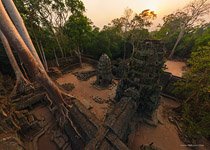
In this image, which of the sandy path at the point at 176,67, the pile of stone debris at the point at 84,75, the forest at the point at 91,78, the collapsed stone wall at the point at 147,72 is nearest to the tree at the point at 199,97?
the forest at the point at 91,78

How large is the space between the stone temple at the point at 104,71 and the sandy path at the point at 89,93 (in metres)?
1.33

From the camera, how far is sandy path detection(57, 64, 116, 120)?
625 inches

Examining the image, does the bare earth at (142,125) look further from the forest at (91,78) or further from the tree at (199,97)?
the tree at (199,97)

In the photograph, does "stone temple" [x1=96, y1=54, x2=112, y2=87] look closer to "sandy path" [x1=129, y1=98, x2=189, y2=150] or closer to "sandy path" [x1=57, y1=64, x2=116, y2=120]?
"sandy path" [x1=57, y1=64, x2=116, y2=120]

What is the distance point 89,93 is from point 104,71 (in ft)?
13.6

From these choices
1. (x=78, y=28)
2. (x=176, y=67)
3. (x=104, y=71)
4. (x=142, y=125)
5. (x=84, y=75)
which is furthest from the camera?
(x=176, y=67)

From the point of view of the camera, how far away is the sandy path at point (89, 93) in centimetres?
1588

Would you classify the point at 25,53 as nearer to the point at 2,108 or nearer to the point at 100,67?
the point at 2,108

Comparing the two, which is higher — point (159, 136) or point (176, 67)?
point (176, 67)

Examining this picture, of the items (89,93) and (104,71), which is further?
(104,71)

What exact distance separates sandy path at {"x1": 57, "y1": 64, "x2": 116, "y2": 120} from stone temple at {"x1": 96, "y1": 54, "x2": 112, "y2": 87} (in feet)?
4.35

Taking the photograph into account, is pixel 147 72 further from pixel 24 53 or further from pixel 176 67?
pixel 176 67

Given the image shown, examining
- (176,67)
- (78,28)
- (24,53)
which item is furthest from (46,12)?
(176,67)

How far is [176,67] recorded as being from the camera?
2491 cm
